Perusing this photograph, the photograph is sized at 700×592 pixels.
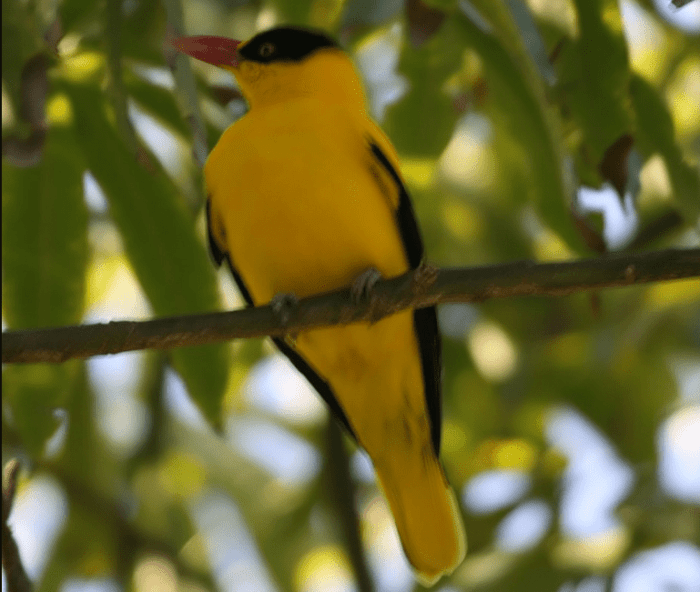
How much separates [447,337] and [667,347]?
1.04 metres

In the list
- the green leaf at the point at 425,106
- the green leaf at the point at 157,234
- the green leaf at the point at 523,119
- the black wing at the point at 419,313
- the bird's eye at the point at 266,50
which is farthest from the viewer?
the bird's eye at the point at 266,50

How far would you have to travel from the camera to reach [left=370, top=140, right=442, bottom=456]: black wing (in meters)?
3.34

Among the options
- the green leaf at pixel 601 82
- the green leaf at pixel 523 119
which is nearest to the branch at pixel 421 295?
the green leaf at pixel 601 82

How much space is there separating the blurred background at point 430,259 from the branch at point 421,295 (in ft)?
0.99

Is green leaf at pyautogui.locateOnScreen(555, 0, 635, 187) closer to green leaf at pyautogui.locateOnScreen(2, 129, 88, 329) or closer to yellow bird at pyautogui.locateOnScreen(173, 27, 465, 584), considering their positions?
yellow bird at pyautogui.locateOnScreen(173, 27, 465, 584)

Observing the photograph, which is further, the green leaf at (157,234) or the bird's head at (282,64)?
the bird's head at (282,64)

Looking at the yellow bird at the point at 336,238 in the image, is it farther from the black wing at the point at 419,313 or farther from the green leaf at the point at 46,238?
the green leaf at the point at 46,238

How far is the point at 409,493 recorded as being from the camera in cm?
Answer: 369

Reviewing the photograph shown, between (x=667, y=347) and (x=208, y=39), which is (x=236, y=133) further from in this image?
(x=667, y=347)

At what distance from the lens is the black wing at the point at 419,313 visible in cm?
334

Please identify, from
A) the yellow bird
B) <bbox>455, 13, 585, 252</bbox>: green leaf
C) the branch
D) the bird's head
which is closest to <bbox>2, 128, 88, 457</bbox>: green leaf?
the yellow bird

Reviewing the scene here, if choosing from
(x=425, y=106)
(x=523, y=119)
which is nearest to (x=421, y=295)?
(x=523, y=119)

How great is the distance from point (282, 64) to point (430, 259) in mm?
1182

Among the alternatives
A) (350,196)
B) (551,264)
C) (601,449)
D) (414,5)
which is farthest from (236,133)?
(601,449)
